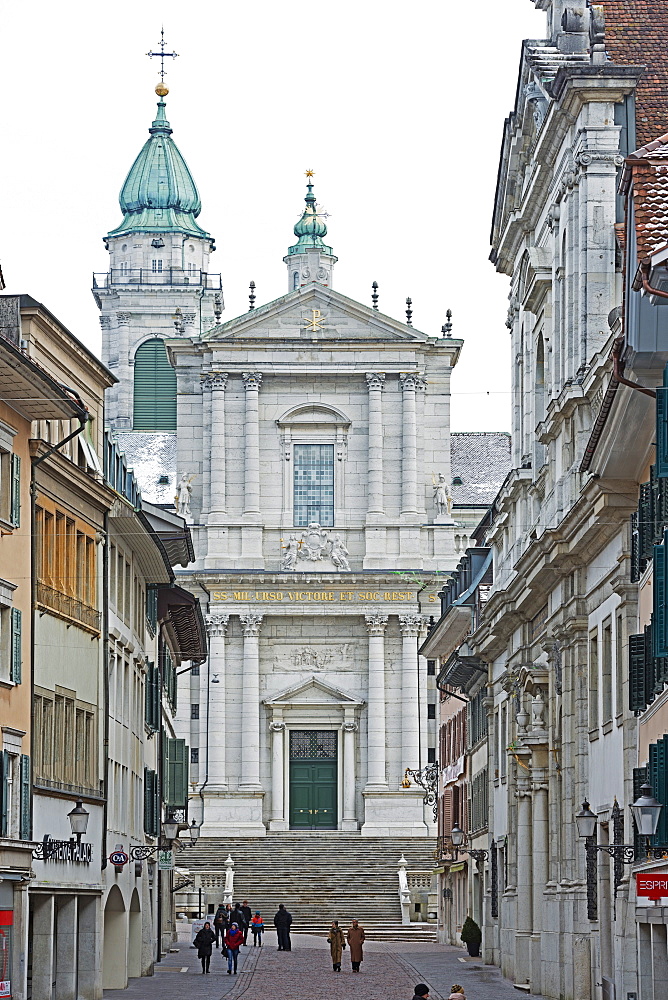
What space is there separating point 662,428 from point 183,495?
60.3m

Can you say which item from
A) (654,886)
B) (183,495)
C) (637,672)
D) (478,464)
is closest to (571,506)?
(637,672)

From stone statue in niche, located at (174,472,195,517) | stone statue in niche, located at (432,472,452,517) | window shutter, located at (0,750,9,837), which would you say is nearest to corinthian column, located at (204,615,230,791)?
stone statue in niche, located at (174,472,195,517)

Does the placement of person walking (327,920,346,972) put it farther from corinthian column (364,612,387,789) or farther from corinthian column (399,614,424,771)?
corinthian column (399,614,424,771)

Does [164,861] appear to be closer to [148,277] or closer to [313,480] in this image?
[313,480]

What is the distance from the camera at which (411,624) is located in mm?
81125

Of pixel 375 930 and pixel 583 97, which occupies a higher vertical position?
pixel 583 97

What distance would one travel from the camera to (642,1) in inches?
1506

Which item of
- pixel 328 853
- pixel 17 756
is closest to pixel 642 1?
pixel 17 756

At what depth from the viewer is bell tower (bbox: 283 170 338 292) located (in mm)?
94000

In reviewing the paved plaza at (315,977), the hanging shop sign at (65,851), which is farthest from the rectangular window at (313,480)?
the hanging shop sign at (65,851)

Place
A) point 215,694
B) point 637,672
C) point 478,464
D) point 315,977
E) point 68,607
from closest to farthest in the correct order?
point 637,672
point 68,607
point 315,977
point 215,694
point 478,464

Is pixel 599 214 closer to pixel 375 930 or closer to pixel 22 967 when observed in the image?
pixel 22 967

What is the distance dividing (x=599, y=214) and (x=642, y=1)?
4.65m

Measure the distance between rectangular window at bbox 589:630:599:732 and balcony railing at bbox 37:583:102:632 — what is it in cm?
867
